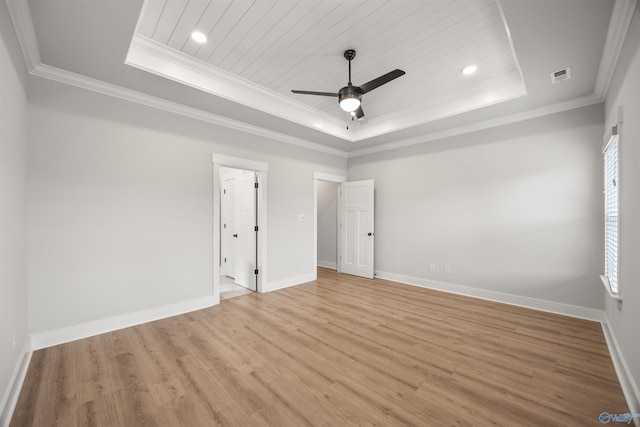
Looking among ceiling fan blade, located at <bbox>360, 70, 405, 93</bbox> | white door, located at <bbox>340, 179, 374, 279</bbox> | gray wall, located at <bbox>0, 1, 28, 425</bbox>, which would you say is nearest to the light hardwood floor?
A: gray wall, located at <bbox>0, 1, 28, 425</bbox>

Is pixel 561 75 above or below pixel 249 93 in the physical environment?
below

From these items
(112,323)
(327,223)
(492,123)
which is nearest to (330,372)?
(112,323)

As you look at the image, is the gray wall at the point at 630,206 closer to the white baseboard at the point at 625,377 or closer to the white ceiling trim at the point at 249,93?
the white baseboard at the point at 625,377

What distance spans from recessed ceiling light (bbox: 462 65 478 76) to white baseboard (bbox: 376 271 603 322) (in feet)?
10.5

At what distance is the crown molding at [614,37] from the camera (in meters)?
1.86

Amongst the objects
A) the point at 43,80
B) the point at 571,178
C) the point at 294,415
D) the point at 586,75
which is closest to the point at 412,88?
the point at 586,75

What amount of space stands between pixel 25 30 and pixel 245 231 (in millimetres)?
3447

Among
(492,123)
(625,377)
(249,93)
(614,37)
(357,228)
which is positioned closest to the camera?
(625,377)

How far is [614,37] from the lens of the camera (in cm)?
216

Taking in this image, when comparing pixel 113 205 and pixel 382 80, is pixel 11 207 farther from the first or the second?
pixel 382 80

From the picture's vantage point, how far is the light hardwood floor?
1743mm

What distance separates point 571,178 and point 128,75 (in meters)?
5.54

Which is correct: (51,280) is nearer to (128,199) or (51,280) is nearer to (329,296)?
(128,199)

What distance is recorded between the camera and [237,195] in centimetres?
510
